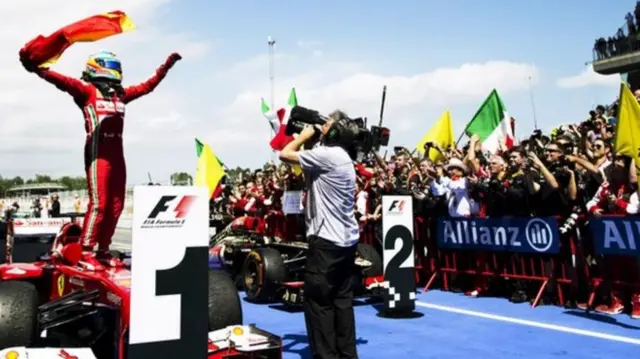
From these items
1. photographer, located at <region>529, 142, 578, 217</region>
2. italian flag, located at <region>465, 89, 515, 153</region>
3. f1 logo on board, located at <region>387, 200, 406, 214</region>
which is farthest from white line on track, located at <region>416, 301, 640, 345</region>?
italian flag, located at <region>465, 89, 515, 153</region>

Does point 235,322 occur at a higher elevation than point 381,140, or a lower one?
lower

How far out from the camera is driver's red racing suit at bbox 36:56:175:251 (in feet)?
16.4

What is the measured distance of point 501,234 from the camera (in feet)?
26.9

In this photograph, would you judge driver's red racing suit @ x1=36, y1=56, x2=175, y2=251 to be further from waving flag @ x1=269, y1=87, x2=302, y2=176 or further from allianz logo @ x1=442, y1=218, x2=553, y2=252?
allianz logo @ x1=442, y1=218, x2=553, y2=252

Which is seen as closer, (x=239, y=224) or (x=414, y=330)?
(x=414, y=330)

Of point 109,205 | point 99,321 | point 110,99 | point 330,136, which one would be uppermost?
point 110,99

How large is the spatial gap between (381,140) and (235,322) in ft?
8.86

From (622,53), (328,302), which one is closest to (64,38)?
(328,302)

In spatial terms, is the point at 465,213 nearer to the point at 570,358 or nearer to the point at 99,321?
the point at 570,358

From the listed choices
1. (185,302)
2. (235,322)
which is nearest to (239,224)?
(235,322)

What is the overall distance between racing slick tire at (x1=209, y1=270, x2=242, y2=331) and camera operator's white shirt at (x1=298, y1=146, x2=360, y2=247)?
30.0 inches

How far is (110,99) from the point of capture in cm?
515

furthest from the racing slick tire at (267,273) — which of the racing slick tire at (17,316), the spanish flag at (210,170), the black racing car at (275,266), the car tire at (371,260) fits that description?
the spanish flag at (210,170)

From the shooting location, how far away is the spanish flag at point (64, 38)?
16.2ft
